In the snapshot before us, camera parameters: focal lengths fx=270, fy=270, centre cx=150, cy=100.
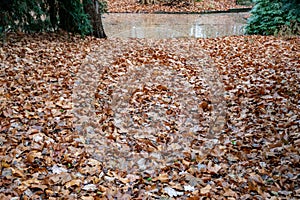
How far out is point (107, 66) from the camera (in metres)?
5.76

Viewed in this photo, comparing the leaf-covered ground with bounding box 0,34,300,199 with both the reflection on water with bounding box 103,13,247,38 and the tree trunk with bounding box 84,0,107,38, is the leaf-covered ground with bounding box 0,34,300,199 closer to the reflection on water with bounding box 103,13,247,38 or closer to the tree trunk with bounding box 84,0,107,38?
the tree trunk with bounding box 84,0,107,38

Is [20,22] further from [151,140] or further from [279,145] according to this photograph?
[279,145]

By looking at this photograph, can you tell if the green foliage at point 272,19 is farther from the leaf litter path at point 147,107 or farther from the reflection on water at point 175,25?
the leaf litter path at point 147,107

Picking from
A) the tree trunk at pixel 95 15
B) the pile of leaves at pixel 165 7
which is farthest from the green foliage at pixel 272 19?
the pile of leaves at pixel 165 7

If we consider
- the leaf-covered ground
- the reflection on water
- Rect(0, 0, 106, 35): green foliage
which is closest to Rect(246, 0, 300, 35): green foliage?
the reflection on water

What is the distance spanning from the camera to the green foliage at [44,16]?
5.96 meters

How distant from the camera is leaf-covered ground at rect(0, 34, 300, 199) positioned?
2721 millimetres

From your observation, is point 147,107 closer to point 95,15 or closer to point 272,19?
point 95,15

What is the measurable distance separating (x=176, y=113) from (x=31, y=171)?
225 cm

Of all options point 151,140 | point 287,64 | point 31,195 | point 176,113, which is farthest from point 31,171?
point 287,64

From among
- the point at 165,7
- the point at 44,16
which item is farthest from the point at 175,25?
the point at 44,16

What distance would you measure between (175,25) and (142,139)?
9.39 meters

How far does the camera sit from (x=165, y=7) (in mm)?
17141

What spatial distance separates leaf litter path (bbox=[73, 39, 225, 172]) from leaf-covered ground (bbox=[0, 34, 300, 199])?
0.10 ft
